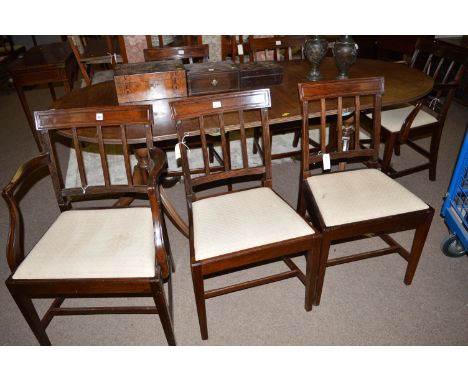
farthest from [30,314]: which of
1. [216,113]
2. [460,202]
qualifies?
[460,202]

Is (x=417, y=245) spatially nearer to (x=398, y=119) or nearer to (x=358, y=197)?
(x=358, y=197)

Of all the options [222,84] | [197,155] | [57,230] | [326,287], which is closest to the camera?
[57,230]

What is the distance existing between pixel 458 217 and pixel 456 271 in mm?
297

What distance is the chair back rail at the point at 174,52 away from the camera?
241 centimetres

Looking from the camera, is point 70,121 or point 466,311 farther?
point 466,311

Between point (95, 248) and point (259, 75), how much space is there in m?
1.35

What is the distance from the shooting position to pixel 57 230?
1513mm

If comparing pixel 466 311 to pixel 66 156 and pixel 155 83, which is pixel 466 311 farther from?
pixel 66 156

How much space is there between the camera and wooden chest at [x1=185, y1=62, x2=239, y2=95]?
1.99 m

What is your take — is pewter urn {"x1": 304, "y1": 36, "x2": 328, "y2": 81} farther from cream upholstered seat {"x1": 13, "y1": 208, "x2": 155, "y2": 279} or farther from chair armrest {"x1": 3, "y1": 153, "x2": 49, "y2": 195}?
chair armrest {"x1": 3, "y1": 153, "x2": 49, "y2": 195}

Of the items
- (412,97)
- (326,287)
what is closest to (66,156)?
(326,287)

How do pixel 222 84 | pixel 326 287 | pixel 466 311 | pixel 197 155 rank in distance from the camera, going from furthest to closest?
pixel 197 155
pixel 222 84
pixel 326 287
pixel 466 311

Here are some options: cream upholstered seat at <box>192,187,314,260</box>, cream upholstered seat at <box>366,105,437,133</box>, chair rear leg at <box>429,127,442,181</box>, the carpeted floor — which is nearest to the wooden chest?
cream upholstered seat at <box>192,187,314,260</box>

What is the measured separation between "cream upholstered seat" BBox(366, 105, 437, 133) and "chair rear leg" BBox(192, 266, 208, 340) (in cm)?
164
